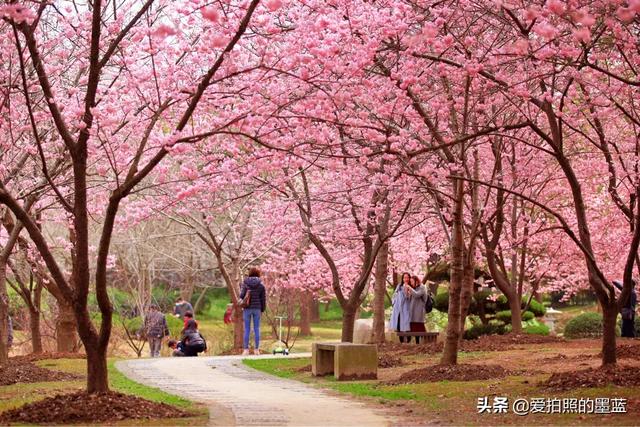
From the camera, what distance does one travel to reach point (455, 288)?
11.9 m

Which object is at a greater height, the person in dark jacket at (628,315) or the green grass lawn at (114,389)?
the person in dark jacket at (628,315)

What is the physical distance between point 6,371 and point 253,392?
3841mm

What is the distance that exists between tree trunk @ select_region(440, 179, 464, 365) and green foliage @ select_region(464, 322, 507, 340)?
9.86 meters

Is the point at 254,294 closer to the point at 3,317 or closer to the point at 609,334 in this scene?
the point at 3,317

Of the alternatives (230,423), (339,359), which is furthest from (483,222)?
(230,423)

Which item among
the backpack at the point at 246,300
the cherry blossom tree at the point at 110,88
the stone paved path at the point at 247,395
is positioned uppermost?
the cherry blossom tree at the point at 110,88

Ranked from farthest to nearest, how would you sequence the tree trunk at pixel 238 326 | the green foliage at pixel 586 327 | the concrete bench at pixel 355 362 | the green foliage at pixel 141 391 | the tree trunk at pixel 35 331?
1. the tree trunk at pixel 238 326
2. the green foliage at pixel 586 327
3. the tree trunk at pixel 35 331
4. the concrete bench at pixel 355 362
5. the green foliage at pixel 141 391

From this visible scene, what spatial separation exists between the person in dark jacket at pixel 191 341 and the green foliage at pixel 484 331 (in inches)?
255

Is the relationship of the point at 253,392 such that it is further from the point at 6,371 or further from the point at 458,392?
the point at 6,371

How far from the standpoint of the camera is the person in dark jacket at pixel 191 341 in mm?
19234

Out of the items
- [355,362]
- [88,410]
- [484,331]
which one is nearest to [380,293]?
[484,331]

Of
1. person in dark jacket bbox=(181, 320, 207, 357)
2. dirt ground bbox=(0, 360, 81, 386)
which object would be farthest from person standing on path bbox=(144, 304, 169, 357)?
dirt ground bbox=(0, 360, 81, 386)

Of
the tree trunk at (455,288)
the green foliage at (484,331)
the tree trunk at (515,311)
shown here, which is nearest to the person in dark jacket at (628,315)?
the tree trunk at (515,311)
